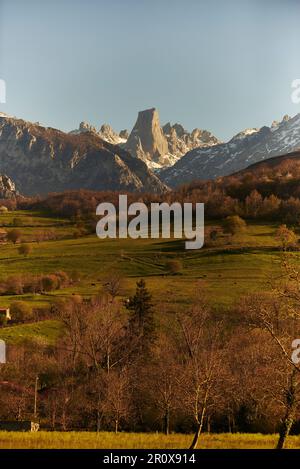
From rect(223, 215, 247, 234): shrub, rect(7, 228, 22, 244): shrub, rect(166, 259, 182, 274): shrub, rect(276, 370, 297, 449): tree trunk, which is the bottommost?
rect(166, 259, 182, 274): shrub

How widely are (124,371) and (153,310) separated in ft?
80.9

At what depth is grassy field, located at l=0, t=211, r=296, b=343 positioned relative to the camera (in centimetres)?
9135

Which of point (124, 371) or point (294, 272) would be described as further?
point (124, 371)

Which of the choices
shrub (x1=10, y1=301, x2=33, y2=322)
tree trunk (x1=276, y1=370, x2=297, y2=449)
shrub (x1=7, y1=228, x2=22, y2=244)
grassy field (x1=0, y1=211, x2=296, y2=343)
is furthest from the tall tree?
shrub (x1=7, y1=228, x2=22, y2=244)

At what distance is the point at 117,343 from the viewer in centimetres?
6988

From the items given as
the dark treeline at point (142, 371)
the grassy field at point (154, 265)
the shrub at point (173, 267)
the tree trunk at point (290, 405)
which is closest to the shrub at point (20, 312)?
the grassy field at point (154, 265)

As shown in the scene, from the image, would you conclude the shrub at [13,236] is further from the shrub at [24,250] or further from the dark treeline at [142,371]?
the dark treeline at [142,371]

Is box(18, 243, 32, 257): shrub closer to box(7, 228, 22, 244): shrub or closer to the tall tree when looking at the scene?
box(7, 228, 22, 244): shrub

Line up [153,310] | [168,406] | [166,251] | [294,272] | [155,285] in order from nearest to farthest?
[294,272] < [168,406] < [153,310] < [155,285] < [166,251]

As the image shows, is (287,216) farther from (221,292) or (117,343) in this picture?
(117,343)

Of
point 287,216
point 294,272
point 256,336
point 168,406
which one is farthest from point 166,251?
point 294,272
